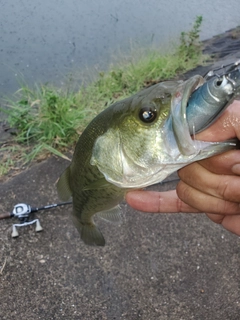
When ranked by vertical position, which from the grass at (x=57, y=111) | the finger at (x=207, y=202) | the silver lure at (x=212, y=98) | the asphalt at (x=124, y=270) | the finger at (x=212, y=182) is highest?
the silver lure at (x=212, y=98)

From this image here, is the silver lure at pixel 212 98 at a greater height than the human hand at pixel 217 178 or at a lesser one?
greater

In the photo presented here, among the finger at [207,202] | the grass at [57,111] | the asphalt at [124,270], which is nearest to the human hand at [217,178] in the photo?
the finger at [207,202]

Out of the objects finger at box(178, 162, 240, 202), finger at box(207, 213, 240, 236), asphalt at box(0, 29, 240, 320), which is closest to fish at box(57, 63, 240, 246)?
finger at box(178, 162, 240, 202)

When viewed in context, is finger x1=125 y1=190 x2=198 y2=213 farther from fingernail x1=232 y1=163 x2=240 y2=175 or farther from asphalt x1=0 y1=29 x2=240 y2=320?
asphalt x1=0 y1=29 x2=240 y2=320

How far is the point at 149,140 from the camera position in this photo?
139 cm

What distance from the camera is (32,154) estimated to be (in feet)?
11.6

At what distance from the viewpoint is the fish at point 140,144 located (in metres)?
1.28

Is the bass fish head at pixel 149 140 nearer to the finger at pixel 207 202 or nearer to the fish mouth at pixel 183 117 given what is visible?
the fish mouth at pixel 183 117

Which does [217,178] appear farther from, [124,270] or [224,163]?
[124,270]

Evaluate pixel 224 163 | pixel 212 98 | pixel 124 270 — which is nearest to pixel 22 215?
pixel 124 270

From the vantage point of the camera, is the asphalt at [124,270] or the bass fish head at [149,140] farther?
the asphalt at [124,270]

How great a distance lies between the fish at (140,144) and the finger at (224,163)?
0.11 feet

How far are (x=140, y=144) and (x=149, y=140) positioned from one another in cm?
4

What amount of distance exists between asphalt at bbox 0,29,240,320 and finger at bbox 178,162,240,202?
4.04ft
